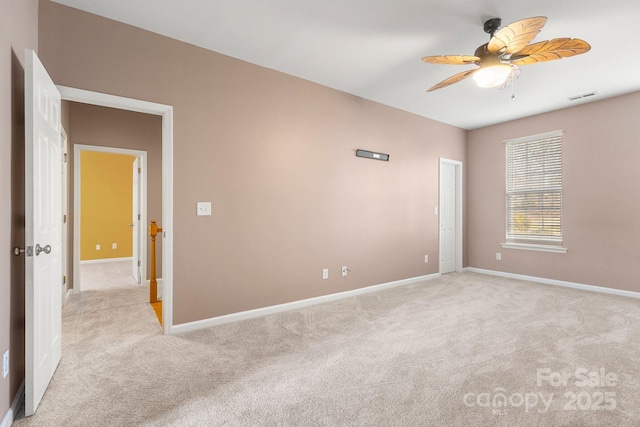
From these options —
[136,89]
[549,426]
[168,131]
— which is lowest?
[549,426]

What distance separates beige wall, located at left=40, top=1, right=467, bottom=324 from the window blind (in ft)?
7.00

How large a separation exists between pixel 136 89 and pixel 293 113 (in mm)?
1642

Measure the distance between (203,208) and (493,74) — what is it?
2.88 meters

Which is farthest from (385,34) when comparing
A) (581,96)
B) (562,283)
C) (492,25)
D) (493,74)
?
(562,283)

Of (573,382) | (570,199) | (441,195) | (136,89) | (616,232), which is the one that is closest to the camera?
(573,382)

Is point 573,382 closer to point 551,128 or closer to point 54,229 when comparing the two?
point 54,229

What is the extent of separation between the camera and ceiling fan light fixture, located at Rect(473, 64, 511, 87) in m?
2.55

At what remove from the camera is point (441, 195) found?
5758 mm

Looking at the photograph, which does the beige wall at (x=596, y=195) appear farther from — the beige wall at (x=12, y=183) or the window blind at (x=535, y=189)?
the beige wall at (x=12, y=183)

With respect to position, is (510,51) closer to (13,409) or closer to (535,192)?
(535,192)

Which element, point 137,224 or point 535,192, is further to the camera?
point 535,192

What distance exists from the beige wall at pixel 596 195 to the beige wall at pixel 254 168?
235 cm

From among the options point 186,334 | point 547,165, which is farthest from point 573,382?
point 547,165

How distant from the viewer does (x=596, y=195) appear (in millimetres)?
4555
